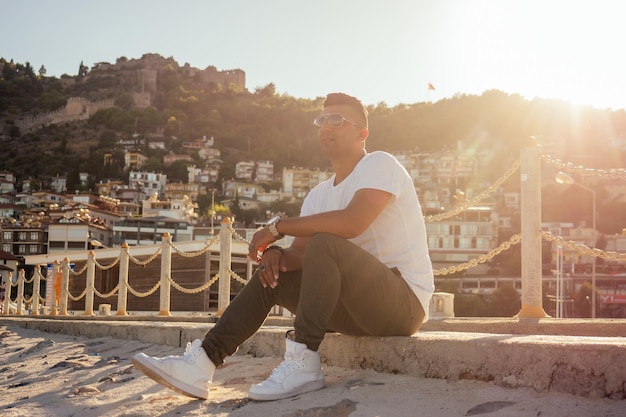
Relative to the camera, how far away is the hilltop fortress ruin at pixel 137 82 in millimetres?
138125

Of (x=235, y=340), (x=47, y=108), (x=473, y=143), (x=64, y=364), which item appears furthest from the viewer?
(x=47, y=108)

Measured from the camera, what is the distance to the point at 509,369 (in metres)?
2.27

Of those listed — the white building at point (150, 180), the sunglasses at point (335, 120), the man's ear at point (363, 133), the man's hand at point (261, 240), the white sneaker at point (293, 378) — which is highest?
the white building at point (150, 180)

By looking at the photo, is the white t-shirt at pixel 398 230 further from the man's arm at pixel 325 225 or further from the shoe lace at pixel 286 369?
the shoe lace at pixel 286 369

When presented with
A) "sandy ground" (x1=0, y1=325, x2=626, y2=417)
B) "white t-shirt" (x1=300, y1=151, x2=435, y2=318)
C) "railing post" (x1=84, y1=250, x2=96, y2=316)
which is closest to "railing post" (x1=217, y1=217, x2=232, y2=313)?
"sandy ground" (x1=0, y1=325, x2=626, y2=417)

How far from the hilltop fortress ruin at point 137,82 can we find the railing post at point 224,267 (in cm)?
13880

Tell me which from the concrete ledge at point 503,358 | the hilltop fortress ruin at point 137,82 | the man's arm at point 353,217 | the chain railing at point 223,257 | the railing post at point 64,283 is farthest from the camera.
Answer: the hilltop fortress ruin at point 137,82

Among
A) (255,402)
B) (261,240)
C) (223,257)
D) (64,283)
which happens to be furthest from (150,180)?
(255,402)

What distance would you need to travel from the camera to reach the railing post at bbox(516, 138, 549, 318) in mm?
5211

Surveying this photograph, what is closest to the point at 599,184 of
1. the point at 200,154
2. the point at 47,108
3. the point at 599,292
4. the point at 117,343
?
the point at 599,292

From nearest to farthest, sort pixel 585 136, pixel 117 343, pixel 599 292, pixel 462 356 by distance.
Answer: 1. pixel 462 356
2. pixel 117 343
3. pixel 599 292
4. pixel 585 136

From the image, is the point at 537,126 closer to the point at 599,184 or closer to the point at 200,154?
the point at 599,184

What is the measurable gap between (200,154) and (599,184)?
68.4 meters

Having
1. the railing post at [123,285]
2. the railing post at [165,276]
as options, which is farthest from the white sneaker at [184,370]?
the railing post at [123,285]
